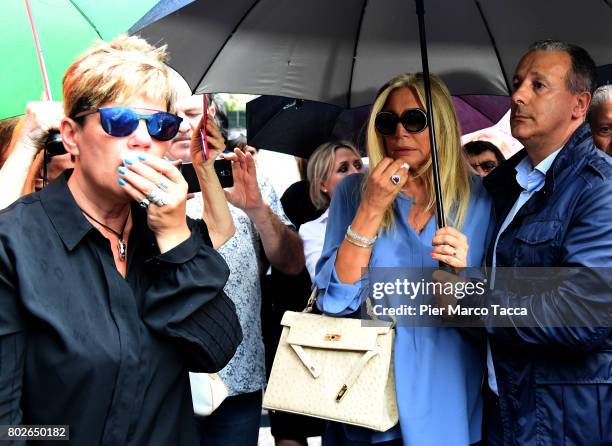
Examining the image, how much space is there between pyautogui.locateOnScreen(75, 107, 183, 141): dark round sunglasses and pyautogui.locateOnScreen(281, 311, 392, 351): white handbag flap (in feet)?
3.58

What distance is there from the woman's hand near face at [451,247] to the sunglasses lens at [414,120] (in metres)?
0.49

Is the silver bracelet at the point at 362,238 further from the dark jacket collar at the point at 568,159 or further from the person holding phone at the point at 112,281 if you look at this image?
the person holding phone at the point at 112,281

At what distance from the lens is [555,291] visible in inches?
97.9

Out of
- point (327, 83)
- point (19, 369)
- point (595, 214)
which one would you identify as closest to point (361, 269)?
point (595, 214)

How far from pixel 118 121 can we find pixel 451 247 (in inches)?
50.9

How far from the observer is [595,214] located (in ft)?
8.11

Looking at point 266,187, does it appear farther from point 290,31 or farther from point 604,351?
point 604,351

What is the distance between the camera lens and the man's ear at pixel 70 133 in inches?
80.8

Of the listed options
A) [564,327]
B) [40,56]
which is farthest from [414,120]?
[40,56]

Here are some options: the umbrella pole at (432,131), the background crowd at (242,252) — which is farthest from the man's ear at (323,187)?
the umbrella pole at (432,131)

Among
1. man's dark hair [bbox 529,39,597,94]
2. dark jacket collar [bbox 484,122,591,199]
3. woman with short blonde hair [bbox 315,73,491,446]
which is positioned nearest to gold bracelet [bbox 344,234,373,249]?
woman with short blonde hair [bbox 315,73,491,446]

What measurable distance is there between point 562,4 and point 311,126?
1957 millimetres

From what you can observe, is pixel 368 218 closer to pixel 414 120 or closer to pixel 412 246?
pixel 412 246

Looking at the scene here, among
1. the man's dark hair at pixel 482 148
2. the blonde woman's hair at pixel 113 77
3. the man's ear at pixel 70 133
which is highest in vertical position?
the blonde woman's hair at pixel 113 77
